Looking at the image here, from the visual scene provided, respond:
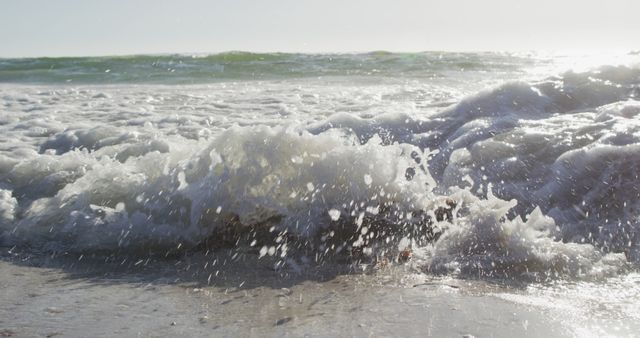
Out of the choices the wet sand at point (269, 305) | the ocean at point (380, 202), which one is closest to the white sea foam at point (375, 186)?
the ocean at point (380, 202)

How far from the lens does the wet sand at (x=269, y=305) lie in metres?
1.97

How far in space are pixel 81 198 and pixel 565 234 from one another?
7.92ft

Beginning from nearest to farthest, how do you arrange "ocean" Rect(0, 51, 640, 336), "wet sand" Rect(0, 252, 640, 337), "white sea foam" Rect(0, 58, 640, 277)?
"wet sand" Rect(0, 252, 640, 337), "ocean" Rect(0, 51, 640, 336), "white sea foam" Rect(0, 58, 640, 277)

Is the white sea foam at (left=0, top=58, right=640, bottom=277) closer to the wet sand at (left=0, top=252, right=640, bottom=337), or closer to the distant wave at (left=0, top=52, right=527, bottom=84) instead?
the wet sand at (left=0, top=252, right=640, bottom=337)

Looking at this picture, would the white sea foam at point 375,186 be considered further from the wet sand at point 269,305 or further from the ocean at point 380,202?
the wet sand at point 269,305

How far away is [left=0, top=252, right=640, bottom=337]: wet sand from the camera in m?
1.97

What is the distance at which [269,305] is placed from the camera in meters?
2.25

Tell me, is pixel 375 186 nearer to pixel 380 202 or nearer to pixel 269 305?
pixel 380 202

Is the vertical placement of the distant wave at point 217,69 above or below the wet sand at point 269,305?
below

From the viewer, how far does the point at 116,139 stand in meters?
5.00

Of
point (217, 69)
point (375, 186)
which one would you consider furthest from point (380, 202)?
point (217, 69)

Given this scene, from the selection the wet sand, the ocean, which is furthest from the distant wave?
the wet sand

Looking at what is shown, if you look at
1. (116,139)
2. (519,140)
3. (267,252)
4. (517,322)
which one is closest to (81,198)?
(267,252)

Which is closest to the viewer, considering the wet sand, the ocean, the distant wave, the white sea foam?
the wet sand
